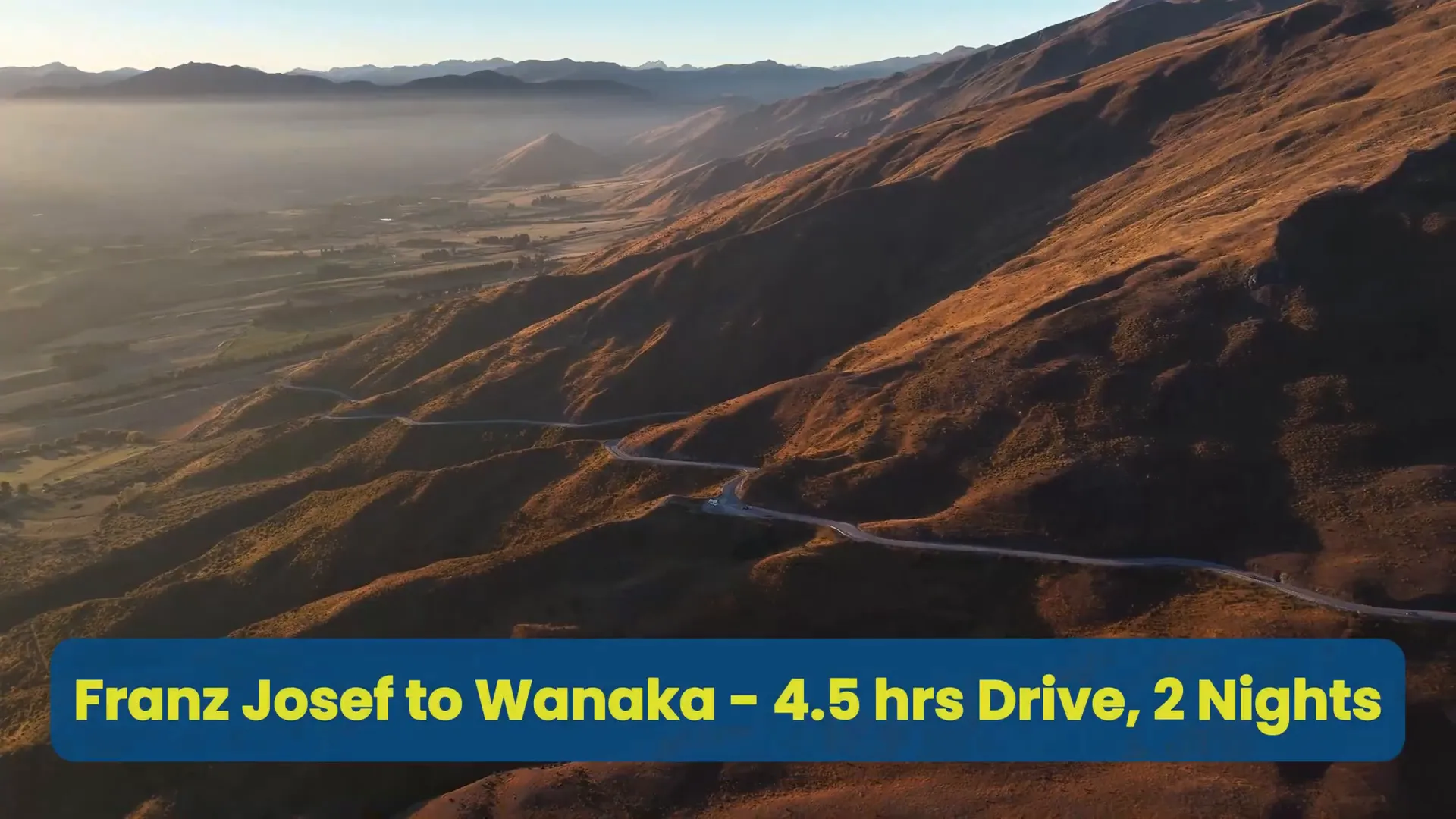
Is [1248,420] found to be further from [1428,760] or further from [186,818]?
[186,818]

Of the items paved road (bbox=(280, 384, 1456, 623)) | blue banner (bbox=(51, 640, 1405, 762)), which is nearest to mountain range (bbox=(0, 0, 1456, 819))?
paved road (bbox=(280, 384, 1456, 623))

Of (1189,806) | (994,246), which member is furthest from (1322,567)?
(994,246)

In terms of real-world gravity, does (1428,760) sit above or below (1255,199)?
below

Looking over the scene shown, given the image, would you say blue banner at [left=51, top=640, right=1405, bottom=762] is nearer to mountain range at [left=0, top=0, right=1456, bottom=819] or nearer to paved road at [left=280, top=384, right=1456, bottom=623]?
mountain range at [left=0, top=0, right=1456, bottom=819]

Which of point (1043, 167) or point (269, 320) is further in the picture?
point (269, 320)

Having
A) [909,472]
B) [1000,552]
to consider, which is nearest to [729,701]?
[1000,552]

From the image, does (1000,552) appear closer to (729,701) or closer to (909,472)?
(909,472)

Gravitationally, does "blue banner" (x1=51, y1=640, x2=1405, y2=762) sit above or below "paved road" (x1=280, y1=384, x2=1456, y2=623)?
below
